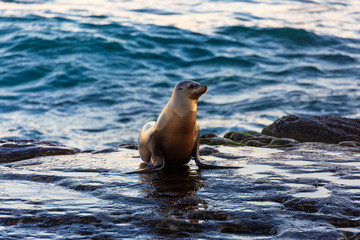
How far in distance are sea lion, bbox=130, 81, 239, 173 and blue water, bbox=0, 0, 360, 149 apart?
284 inches

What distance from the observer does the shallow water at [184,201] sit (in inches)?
140

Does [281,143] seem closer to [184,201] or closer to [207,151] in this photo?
[207,151]

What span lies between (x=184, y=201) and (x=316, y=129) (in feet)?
14.2

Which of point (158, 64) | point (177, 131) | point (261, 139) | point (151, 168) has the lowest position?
point (158, 64)

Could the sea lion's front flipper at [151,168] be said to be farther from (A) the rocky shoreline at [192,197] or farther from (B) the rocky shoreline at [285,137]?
(B) the rocky shoreline at [285,137]

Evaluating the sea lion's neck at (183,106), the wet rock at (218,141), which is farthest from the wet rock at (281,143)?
the sea lion's neck at (183,106)

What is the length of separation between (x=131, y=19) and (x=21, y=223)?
21.1 metres

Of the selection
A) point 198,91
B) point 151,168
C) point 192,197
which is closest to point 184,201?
point 192,197

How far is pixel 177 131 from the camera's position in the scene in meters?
5.50

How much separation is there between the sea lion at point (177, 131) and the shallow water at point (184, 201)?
0.17 metres

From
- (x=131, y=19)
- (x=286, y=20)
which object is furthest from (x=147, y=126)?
(x=286, y=20)

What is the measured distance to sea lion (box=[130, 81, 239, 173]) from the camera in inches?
216

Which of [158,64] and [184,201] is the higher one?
[184,201]

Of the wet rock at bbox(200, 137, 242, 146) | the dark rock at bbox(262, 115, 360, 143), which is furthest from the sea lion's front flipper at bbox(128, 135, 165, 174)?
the dark rock at bbox(262, 115, 360, 143)
